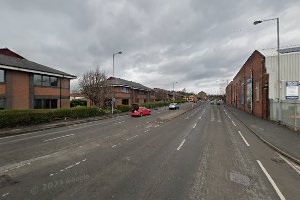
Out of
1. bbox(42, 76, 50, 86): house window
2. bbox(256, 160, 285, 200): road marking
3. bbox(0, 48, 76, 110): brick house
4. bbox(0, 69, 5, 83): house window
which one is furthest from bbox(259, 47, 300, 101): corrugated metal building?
bbox(0, 69, 5, 83): house window

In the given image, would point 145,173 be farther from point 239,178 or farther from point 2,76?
point 2,76

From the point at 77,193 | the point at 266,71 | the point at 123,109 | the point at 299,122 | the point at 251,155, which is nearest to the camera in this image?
the point at 77,193

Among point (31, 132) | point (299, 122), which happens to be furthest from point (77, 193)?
point (299, 122)

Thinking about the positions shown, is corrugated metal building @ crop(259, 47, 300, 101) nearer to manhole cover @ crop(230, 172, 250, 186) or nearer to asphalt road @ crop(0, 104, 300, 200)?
asphalt road @ crop(0, 104, 300, 200)

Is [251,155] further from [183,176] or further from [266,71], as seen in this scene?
[266,71]

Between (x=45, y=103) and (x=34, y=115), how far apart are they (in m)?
8.90

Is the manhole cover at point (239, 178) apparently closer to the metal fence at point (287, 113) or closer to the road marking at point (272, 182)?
the road marking at point (272, 182)

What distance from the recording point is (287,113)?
1727 centimetres

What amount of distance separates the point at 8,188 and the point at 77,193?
1.98 metres

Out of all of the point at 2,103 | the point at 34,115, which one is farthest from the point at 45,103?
the point at 34,115

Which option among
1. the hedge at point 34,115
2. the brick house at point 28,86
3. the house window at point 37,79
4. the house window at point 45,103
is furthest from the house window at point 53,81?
the hedge at point 34,115

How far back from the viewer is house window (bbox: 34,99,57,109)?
82.9 feet

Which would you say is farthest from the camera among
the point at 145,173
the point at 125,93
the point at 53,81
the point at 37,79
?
the point at 125,93

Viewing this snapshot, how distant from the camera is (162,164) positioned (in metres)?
7.17
